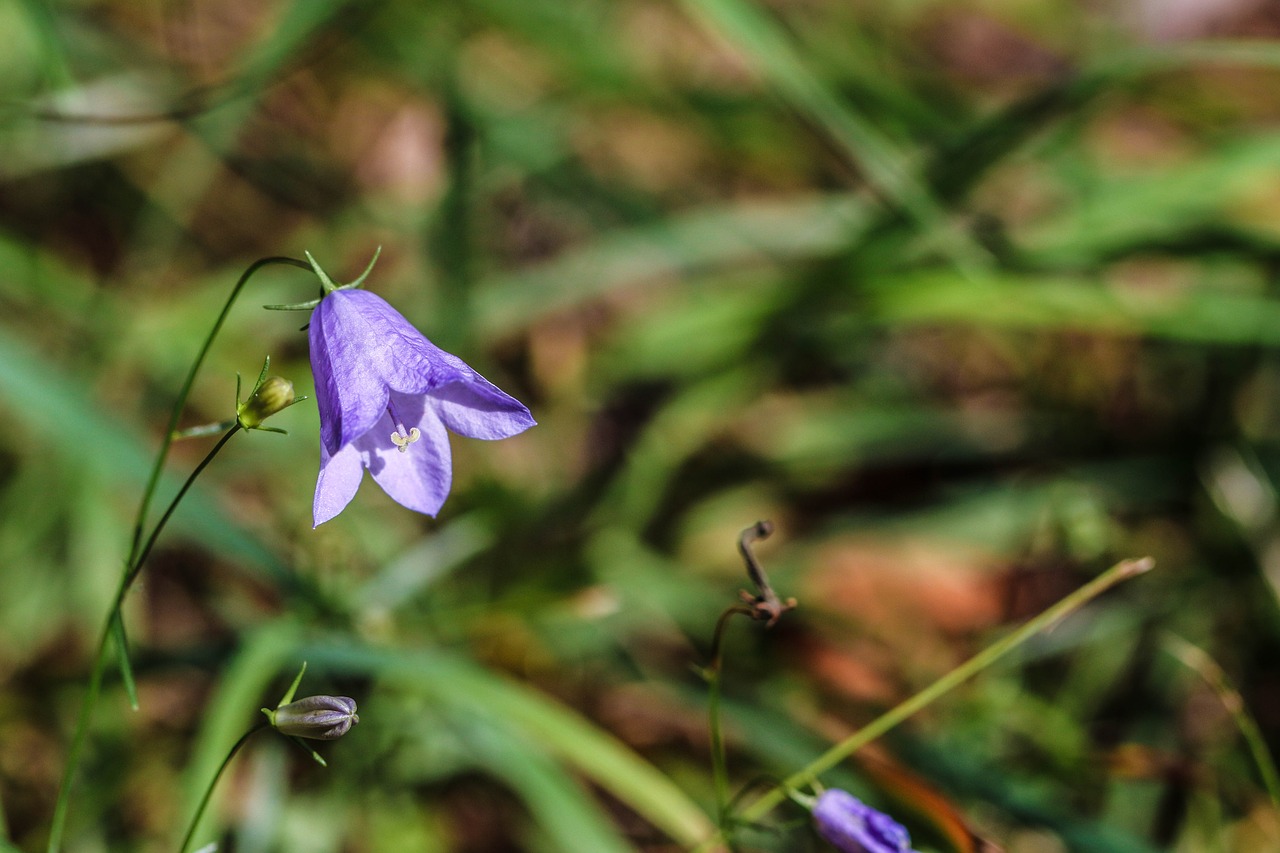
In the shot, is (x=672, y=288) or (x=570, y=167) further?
(x=672, y=288)

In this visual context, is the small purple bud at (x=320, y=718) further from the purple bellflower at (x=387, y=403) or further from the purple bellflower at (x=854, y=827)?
the purple bellflower at (x=854, y=827)

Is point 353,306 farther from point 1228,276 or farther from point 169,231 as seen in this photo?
point 1228,276

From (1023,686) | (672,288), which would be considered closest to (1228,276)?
(1023,686)

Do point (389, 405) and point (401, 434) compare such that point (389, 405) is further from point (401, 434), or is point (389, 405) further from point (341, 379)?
point (341, 379)

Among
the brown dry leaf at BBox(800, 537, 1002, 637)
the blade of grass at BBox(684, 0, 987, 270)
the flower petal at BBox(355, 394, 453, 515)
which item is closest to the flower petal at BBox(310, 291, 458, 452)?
the flower petal at BBox(355, 394, 453, 515)

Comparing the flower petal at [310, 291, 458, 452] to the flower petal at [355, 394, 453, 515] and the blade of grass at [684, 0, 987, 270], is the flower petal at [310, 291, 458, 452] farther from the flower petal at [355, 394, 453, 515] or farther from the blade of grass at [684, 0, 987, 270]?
the blade of grass at [684, 0, 987, 270]

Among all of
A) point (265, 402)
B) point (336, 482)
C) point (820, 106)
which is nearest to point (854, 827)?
point (336, 482)
